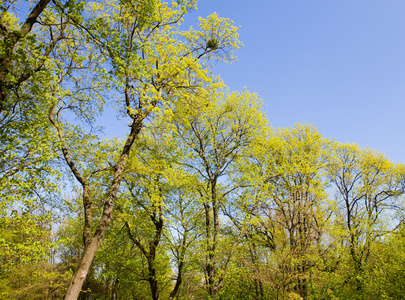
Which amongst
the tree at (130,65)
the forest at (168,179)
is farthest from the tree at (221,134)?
the tree at (130,65)

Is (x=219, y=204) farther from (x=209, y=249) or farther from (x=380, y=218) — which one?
(x=380, y=218)

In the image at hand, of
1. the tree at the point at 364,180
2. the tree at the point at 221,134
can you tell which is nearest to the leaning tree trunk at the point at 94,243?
the tree at the point at 221,134

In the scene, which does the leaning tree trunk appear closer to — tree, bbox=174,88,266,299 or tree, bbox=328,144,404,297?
tree, bbox=174,88,266,299

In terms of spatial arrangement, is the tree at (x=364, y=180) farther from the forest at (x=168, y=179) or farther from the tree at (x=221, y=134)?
the tree at (x=221, y=134)

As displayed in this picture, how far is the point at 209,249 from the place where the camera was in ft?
41.1

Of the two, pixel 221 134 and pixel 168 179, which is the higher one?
pixel 221 134

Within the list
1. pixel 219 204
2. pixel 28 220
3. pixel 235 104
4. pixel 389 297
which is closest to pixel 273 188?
pixel 219 204

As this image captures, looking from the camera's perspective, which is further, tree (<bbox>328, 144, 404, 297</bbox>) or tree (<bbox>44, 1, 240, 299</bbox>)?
tree (<bbox>328, 144, 404, 297</bbox>)

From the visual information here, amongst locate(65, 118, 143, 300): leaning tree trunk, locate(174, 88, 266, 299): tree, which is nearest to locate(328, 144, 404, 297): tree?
locate(174, 88, 266, 299): tree

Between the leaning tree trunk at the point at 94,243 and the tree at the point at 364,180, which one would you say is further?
the tree at the point at 364,180

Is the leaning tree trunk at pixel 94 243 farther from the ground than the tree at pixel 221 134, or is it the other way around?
the tree at pixel 221 134

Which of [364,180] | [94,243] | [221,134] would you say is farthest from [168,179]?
[364,180]

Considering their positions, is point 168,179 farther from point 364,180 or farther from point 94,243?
point 364,180

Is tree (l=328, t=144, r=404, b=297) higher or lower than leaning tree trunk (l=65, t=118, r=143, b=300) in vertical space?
higher
